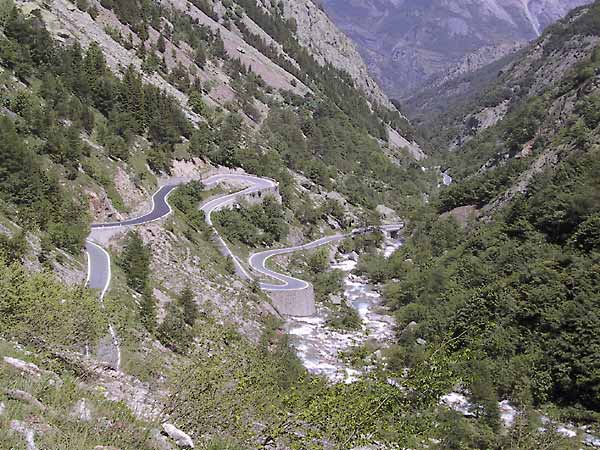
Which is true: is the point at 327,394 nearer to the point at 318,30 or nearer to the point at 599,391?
the point at 599,391

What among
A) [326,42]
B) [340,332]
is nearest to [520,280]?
[340,332]

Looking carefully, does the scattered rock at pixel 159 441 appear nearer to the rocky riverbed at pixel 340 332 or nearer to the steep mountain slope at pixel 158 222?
the steep mountain slope at pixel 158 222

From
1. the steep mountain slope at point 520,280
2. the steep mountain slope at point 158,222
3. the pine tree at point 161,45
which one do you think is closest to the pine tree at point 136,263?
the steep mountain slope at point 158,222

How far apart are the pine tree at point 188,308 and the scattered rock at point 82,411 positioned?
1502 centimetres

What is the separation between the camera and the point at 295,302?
36250mm

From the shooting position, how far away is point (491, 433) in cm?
1784

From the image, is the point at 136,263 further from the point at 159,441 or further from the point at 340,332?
the point at 159,441

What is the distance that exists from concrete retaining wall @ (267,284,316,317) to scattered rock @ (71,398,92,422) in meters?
26.7

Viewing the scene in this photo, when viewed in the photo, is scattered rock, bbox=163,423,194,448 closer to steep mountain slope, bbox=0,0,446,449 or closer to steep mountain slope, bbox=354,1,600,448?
steep mountain slope, bbox=0,0,446,449

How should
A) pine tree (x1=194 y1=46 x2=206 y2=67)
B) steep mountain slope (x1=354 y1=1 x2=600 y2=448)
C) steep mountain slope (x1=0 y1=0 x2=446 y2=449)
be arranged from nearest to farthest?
steep mountain slope (x1=0 y1=0 x2=446 y2=449) < steep mountain slope (x1=354 y1=1 x2=600 y2=448) < pine tree (x1=194 y1=46 x2=206 y2=67)

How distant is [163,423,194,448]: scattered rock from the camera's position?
327 inches

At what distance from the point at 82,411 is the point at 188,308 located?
1574 cm

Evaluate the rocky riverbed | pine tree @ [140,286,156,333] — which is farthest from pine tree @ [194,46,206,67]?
pine tree @ [140,286,156,333]

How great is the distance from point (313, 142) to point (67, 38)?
144 feet
